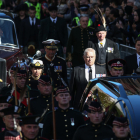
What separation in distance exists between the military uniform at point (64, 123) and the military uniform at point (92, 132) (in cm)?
57

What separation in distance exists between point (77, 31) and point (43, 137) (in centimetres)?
573

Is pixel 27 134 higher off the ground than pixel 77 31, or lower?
lower

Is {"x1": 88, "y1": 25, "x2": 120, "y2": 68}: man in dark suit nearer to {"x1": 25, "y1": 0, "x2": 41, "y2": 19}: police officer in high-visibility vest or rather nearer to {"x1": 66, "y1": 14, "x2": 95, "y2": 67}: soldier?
{"x1": 66, "y1": 14, "x2": 95, "y2": 67}: soldier

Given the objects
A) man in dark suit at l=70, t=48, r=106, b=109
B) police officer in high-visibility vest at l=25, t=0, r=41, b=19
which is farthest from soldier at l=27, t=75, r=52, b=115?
police officer in high-visibility vest at l=25, t=0, r=41, b=19

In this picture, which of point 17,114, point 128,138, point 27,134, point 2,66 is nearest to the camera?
point 128,138

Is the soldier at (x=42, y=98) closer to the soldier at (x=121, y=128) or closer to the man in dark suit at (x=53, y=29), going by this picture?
the soldier at (x=121, y=128)

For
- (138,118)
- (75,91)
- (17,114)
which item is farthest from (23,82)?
(138,118)

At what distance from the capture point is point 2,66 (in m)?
12.6

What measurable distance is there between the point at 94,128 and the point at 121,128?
30.6 inches

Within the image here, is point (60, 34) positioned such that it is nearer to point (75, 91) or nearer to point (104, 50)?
point (104, 50)

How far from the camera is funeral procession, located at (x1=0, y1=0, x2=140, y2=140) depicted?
24.0 feet

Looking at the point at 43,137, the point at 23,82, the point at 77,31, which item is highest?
the point at 77,31

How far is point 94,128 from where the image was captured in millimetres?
7387

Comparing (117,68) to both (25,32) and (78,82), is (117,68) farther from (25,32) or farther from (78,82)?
(25,32)
